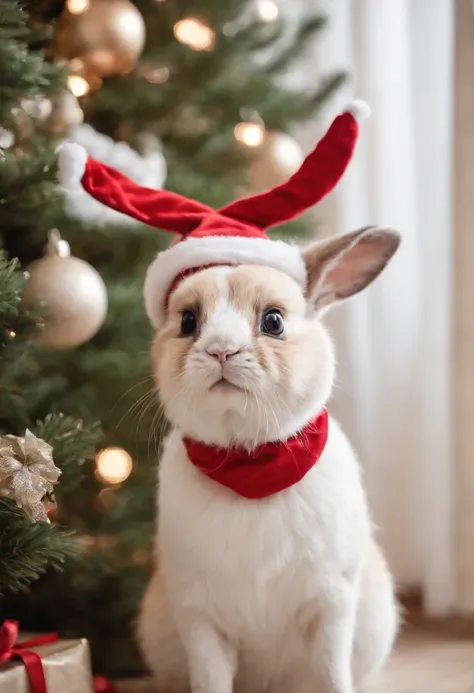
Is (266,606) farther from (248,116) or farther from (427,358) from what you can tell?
(248,116)

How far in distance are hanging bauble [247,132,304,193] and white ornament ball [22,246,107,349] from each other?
1.51 feet

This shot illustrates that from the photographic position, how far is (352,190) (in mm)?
1740

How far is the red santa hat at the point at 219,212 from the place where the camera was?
3.57 feet

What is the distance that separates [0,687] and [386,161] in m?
1.21

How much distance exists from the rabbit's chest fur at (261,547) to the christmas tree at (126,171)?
0.27 m

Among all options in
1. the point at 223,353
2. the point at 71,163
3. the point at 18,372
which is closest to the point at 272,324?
the point at 223,353

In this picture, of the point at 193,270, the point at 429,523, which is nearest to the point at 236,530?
the point at 193,270

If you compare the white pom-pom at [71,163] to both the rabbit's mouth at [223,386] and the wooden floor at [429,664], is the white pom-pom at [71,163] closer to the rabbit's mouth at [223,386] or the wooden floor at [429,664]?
the rabbit's mouth at [223,386]

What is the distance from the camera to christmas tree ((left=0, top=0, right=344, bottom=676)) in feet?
4.30

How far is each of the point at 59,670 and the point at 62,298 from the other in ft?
1.67

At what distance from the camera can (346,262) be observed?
3.78 feet

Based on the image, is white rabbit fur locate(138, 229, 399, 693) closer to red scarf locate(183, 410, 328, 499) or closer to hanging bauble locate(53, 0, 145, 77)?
red scarf locate(183, 410, 328, 499)

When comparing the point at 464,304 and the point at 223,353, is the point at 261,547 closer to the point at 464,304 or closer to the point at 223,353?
the point at 223,353

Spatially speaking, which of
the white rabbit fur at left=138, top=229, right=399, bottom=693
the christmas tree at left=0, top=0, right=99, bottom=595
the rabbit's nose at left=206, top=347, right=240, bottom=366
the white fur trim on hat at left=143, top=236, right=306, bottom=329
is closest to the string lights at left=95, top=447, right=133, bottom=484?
the christmas tree at left=0, top=0, right=99, bottom=595
